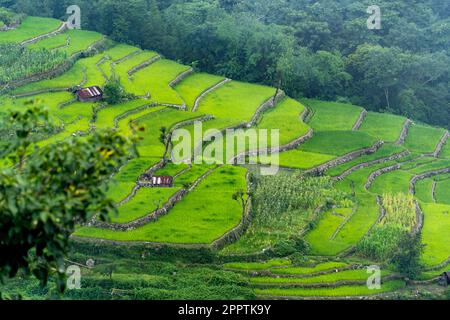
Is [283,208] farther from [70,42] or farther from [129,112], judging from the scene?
[70,42]

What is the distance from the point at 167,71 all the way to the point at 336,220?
63.1 feet

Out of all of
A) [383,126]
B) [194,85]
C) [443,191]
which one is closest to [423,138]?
[383,126]

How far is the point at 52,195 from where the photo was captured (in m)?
9.91

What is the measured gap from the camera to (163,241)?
92.1ft

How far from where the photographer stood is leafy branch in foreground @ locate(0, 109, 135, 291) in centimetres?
974

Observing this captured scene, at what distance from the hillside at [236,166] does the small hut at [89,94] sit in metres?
0.39

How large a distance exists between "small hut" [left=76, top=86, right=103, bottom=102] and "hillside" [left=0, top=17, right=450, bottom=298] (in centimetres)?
39

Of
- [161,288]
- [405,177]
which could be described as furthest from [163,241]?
[405,177]

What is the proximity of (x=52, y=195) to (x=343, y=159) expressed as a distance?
30.4 metres

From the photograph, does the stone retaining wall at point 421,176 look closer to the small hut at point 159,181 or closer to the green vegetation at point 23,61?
the small hut at point 159,181

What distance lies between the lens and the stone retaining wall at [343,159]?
37.2 meters

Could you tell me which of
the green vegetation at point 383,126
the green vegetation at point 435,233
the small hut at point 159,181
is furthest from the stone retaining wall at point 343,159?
the small hut at point 159,181

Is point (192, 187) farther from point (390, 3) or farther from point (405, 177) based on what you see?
point (390, 3)
